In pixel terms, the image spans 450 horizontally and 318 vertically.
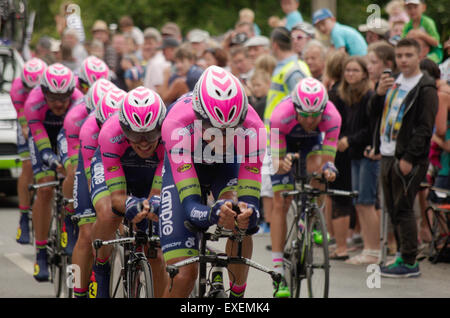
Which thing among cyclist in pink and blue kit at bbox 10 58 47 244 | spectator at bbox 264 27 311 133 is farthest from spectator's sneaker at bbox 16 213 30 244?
spectator at bbox 264 27 311 133

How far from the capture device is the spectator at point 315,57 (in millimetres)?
10539

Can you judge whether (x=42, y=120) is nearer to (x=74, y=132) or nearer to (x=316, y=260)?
(x=74, y=132)

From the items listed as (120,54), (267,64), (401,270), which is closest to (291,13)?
(267,64)

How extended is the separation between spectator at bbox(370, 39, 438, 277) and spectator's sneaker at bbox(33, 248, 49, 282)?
11.2 feet

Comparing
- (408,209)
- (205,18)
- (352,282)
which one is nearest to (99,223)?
(352,282)

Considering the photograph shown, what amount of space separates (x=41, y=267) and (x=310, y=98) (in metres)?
3.37

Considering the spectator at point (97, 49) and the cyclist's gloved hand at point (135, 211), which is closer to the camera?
Answer: the cyclist's gloved hand at point (135, 211)

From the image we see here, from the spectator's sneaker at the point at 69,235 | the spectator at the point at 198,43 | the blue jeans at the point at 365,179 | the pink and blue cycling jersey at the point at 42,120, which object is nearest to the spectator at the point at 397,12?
the spectator at the point at 198,43

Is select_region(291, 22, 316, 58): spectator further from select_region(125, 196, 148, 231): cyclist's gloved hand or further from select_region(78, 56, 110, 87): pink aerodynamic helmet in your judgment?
select_region(125, 196, 148, 231): cyclist's gloved hand

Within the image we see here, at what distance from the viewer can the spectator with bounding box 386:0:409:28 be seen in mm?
11984

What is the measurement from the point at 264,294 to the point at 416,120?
2338 millimetres

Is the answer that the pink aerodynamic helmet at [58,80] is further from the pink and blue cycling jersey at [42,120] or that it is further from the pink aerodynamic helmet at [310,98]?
the pink aerodynamic helmet at [310,98]

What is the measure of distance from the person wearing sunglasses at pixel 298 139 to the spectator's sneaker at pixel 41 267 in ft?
8.05
